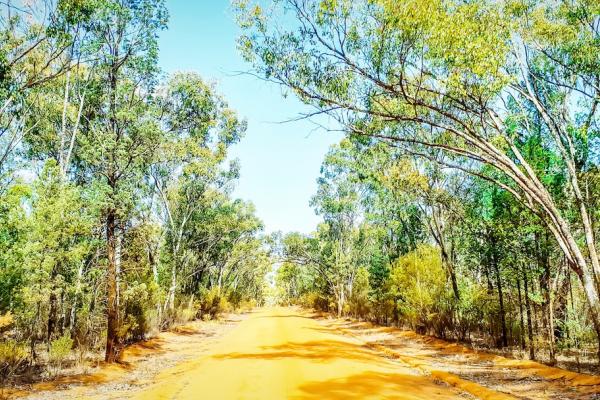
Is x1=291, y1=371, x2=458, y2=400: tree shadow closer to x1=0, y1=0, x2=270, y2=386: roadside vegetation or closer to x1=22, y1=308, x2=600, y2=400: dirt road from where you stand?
x1=22, y1=308, x2=600, y2=400: dirt road

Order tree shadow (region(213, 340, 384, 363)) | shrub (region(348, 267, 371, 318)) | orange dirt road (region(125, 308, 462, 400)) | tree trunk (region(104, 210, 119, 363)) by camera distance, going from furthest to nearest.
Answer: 1. shrub (region(348, 267, 371, 318))
2. tree shadow (region(213, 340, 384, 363))
3. tree trunk (region(104, 210, 119, 363))
4. orange dirt road (region(125, 308, 462, 400))

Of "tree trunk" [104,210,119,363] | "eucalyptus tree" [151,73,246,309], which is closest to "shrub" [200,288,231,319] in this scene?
"eucalyptus tree" [151,73,246,309]

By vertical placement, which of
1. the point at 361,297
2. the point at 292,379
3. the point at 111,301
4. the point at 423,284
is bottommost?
the point at 292,379

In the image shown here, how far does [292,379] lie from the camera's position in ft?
29.9

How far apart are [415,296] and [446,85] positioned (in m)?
11.8

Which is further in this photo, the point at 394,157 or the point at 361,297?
the point at 361,297

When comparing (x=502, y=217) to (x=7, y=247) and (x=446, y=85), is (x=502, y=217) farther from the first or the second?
(x=7, y=247)

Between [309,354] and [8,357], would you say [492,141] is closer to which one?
[309,354]

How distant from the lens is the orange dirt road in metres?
7.80

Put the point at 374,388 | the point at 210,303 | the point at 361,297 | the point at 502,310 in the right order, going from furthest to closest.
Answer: the point at 210,303, the point at 361,297, the point at 502,310, the point at 374,388

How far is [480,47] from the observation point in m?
8.59

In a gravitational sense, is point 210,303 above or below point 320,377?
above

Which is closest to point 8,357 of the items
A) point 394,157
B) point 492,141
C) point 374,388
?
point 374,388

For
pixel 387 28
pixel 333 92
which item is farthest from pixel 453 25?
pixel 333 92
